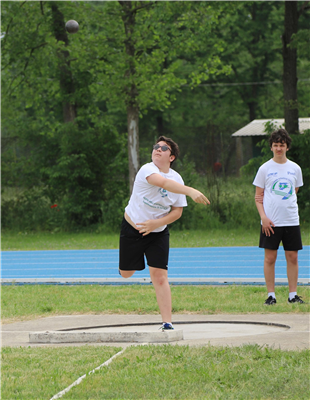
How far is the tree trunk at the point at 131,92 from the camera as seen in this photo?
1853cm

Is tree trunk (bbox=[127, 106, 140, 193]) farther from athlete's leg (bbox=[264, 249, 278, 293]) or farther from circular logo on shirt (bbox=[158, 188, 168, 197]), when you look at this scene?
circular logo on shirt (bbox=[158, 188, 168, 197])

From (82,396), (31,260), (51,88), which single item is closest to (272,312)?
(82,396)

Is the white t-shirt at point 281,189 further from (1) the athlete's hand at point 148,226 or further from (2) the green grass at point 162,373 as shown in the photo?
(2) the green grass at point 162,373

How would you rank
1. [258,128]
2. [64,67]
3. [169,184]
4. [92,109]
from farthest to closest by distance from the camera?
[258,128]
[92,109]
[64,67]
[169,184]

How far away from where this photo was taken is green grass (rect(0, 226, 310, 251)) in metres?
14.9

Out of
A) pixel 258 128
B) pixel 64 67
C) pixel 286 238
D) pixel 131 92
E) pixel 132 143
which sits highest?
pixel 64 67

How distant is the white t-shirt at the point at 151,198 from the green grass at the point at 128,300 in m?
2.09

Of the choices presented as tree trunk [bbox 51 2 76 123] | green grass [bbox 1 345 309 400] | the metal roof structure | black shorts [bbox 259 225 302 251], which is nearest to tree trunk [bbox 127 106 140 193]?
tree trunk [bbox 51 2 76 123]

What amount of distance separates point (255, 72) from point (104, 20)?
2351cm

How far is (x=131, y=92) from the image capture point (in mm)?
18891

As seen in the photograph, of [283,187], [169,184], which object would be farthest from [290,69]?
[169,184]

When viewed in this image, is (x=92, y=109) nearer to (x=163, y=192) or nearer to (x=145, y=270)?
(x=145, y=270)

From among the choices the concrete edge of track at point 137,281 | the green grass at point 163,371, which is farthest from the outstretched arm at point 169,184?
the concrete edge of track at point 137,281

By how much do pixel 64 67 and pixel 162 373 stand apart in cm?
1661
